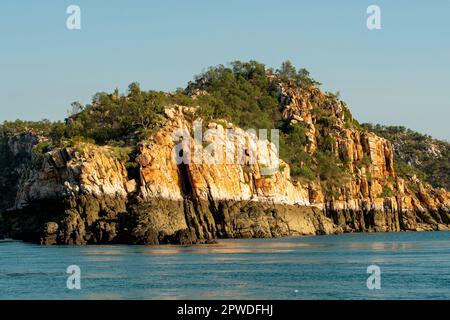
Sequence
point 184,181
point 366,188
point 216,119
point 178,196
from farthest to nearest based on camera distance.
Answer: point 366,188 → point 216,119 → point 184,181 → point 178,196

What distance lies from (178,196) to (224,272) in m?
54.4

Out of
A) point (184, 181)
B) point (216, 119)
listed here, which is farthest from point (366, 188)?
point (184, 181)

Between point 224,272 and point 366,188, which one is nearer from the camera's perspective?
point 224,272

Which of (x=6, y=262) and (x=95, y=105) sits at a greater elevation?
(x=95, y=105)

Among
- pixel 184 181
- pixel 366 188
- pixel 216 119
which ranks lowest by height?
pixel 366 188

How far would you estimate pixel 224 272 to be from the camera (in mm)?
68250

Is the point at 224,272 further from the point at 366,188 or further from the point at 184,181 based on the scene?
the point at 366,188

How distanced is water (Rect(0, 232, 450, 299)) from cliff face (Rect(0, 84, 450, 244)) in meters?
10.0

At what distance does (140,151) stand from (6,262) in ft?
138

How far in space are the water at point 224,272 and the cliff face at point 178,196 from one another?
32.8ft

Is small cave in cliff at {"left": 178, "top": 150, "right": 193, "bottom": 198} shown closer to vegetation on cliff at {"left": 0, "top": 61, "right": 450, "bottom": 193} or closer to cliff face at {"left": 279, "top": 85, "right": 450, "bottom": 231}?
vegetation on cliff at {"left": 0, "top": 61, "right": 450, "bottom": 193}
